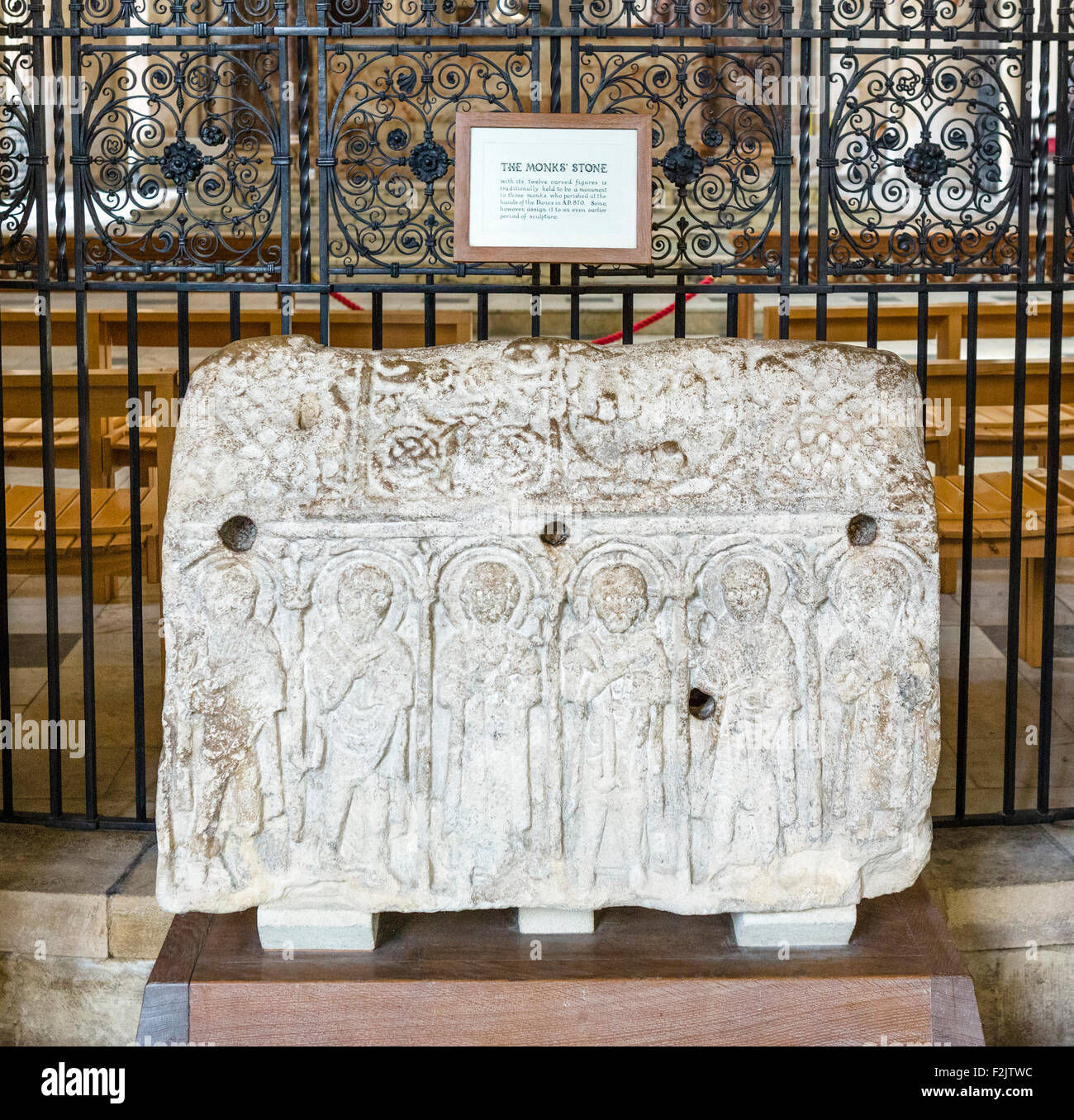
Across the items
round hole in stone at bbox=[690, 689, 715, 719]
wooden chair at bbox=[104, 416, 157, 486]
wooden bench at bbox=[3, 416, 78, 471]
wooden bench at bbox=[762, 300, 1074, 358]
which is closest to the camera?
round hole in stone at bbox=[690, 689, 715, 719]

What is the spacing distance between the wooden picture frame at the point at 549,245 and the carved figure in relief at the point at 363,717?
899 mm

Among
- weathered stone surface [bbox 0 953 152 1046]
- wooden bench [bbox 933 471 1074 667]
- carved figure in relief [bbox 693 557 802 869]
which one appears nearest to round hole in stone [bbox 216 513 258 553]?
carved figure in relief [bbox 693 557 802 869]

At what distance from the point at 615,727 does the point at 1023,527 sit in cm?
254

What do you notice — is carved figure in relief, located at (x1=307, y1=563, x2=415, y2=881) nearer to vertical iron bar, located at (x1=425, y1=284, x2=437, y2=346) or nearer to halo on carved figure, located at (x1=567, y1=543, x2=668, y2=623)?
halo on carved figure, located at (x1=567, y1=543, x2=668, y2=623)

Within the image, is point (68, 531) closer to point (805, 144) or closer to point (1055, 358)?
point (805, 144)

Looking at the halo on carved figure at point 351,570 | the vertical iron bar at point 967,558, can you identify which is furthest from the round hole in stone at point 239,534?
the vertical iron bar at point 967,558

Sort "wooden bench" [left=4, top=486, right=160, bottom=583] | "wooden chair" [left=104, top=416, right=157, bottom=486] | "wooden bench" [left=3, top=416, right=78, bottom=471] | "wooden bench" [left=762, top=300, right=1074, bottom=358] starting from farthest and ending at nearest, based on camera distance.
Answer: "wooden chair" [left=104, top=416, right=157, bottom=486] < "wooden bench" [left=762, top=300, right=1074, bottom=358] < "wooden bench" [left=3, top=416, right=78, bottom=471] < "wooden bench" [left=4, top=486, right=160, bottom=583]

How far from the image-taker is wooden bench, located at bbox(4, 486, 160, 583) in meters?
4.28

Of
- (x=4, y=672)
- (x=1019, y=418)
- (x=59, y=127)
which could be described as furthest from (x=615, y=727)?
(x=59, y=127)

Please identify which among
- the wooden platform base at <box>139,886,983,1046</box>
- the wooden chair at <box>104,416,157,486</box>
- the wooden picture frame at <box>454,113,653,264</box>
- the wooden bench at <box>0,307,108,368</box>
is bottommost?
the wooden platform base at <box>139,886,983,1046</box>

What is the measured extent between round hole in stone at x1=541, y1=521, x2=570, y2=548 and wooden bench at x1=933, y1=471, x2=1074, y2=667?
217 centimetres

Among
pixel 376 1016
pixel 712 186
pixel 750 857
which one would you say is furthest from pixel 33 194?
pixel 750 857

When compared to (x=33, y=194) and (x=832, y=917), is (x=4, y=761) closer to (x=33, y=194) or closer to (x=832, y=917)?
(x=33, y=194)
